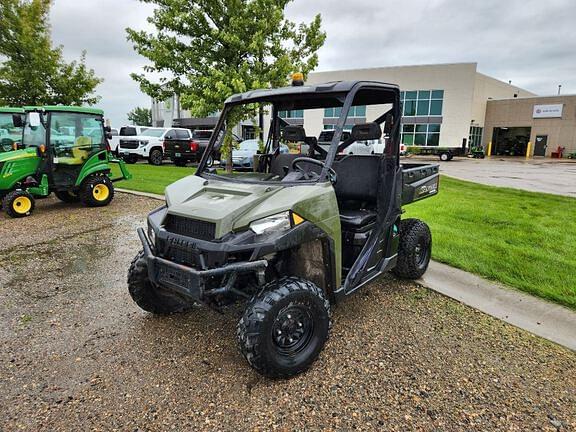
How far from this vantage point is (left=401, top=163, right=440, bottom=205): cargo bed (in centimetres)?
401

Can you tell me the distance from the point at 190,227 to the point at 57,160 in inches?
266

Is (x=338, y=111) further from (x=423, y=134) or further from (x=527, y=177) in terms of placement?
(x=423, y=134)

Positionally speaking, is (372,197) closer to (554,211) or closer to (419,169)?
(419,169)

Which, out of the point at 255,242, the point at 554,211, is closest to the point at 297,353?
the point at 255,242

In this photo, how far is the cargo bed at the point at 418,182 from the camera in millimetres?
4008

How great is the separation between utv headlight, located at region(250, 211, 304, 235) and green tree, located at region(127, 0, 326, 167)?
7.27 metres

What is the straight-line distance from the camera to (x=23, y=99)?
14727mm

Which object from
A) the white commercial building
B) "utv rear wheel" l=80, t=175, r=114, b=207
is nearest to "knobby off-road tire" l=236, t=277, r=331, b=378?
"utv rear wheel" l=80, t=175, r=114, b=207

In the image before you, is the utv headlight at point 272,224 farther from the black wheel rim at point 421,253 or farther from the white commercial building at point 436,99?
the white commercial building at point 436,99

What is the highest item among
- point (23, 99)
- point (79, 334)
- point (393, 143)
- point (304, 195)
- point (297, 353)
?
point (23, 99)

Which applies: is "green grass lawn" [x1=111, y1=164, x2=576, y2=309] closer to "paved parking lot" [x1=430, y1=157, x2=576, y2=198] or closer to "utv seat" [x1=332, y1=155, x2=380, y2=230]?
"utv seat" [x1=332, y1=155, x2=380, y2=230]

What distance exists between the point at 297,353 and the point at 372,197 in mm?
1652

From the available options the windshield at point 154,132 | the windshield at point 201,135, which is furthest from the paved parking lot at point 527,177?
the windshield at point 154,132

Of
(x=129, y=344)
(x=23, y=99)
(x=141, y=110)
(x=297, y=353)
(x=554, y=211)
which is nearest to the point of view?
(x=297, y=353)
